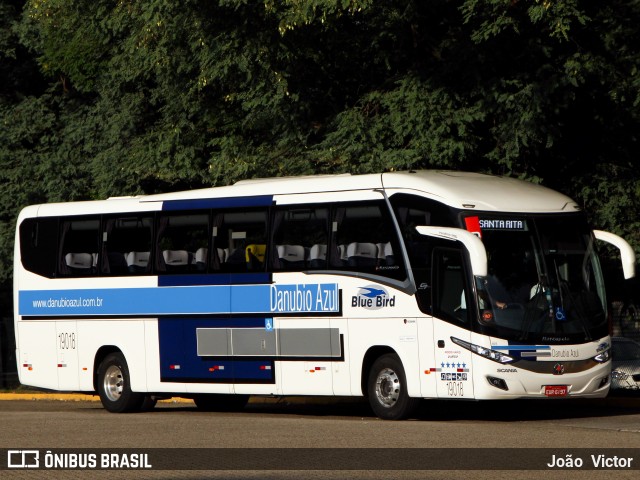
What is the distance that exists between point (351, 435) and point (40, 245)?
9778 millimetres

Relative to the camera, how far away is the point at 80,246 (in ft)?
78.7

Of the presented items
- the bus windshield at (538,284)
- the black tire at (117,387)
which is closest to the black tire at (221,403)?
the black tire at (117,387)

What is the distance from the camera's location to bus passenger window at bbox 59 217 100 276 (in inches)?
936

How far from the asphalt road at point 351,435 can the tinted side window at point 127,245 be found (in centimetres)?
239

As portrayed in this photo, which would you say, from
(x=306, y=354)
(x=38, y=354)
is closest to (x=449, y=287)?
(x=306, y=354)

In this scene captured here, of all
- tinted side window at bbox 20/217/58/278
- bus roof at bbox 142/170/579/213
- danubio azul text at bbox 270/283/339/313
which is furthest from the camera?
tinted side window at bbox 20/217/58/278

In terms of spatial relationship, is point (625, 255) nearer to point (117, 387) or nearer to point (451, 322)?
point (451, 322)

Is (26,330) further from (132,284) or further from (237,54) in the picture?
(237,54)

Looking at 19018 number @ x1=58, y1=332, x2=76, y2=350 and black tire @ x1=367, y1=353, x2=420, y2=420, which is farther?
19018 number @ x1=58, y1=332, x2=76, y2=350

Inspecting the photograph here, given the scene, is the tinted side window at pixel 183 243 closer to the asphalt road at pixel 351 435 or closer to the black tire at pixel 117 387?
the black tire at pixel 117 387

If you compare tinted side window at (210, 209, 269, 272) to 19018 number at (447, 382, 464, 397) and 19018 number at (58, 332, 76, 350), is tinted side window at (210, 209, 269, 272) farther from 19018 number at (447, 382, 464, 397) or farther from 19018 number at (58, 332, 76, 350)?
19018 number at (447, 382, 464, 397)

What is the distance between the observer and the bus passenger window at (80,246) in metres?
23.8

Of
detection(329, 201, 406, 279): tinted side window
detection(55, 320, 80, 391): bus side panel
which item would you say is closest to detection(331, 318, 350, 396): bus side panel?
detection(329, 201, 406, 279): tinted side window

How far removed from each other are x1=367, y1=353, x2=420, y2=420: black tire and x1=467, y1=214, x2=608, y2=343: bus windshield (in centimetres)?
163
